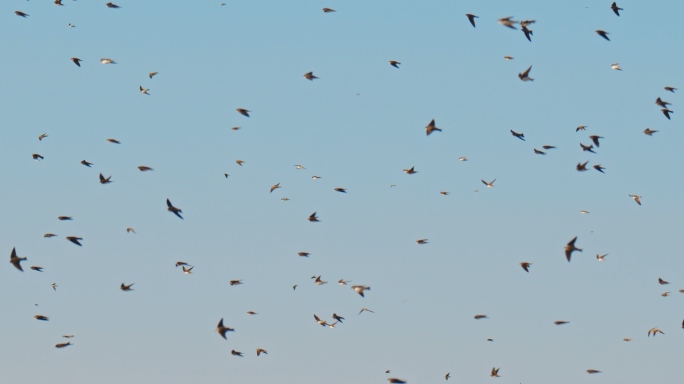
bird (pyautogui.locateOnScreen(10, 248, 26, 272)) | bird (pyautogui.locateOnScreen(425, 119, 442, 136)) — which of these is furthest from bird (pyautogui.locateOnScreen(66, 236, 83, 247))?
bird (pyautogui.locateOnScreen(425, 119, 442, 136))

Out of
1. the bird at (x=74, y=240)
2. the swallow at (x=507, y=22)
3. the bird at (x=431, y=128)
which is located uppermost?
the swallow at (x=507, y=22)

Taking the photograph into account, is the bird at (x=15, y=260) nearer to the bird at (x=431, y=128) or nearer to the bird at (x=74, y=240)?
the bird at (x=74, y=240)

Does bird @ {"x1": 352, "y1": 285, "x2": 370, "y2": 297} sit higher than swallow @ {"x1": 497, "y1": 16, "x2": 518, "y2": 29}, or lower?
lower

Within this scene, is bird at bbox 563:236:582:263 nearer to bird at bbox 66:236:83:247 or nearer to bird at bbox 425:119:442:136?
bird at bbox 425:119:442:136

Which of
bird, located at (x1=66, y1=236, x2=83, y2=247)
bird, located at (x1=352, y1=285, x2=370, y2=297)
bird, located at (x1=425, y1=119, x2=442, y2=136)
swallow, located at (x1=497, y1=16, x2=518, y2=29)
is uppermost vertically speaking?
swallow, located at (x1=497, y1=16, x2=518, y2=29)

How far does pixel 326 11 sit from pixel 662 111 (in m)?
18.6

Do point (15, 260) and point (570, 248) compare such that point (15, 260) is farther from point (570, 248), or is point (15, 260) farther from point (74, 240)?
point (570, 248)

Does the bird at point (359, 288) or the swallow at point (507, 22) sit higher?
the swallow at point (507, 22)

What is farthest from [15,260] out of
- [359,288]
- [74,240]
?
[359,288]

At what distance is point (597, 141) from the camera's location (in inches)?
3300

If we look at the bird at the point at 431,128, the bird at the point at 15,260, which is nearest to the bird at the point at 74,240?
the bird at the point at 15,260

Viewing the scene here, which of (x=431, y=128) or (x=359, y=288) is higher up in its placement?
(x=431, y=128)

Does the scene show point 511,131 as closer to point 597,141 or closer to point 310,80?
point 597,141

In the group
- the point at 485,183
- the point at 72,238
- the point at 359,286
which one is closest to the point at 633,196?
the point at 485,183
